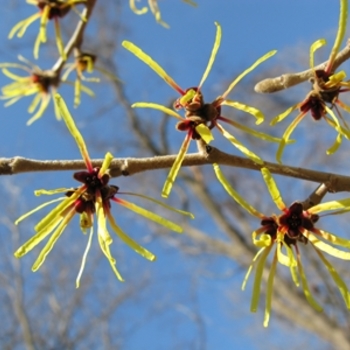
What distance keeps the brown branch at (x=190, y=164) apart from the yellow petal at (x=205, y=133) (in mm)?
46

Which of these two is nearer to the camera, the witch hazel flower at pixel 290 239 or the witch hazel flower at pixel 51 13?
the witch hazel flower at pixel 290 239

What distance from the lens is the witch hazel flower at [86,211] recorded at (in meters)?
0.95

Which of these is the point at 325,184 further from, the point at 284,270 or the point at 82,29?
the point at 284,270

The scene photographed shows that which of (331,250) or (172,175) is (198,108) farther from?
(331,250)

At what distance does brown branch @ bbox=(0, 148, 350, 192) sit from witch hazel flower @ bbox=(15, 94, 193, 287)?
1.8 inches

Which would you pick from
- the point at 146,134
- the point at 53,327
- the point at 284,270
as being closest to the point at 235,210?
the point at 284,270

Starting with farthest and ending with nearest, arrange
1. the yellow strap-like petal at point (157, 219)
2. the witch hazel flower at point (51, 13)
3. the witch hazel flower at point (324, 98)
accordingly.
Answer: the witch hazel flower at point (51, 13) < the witch hazel flower at point (324, 98) < the yellow strap-like petal at point (157, 219)

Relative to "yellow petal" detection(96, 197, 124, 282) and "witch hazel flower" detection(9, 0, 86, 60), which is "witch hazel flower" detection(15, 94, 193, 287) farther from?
"witch hazel flower" detection(9, 0, 86, 60)

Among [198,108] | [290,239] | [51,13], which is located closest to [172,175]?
[198,108]

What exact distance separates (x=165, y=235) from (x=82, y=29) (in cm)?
597

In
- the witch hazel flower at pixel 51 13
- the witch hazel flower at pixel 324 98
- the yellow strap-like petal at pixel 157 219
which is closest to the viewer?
the yellow strap-like petal at pixel 157 219

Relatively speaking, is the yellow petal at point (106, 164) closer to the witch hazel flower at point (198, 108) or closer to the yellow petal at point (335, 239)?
the witch hazel flower at point (198, 108)

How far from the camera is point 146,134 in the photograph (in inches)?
254

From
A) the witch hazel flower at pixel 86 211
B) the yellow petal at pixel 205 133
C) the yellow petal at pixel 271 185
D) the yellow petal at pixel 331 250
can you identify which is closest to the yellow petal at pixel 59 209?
the witch hazel flower at pixel 86 211
